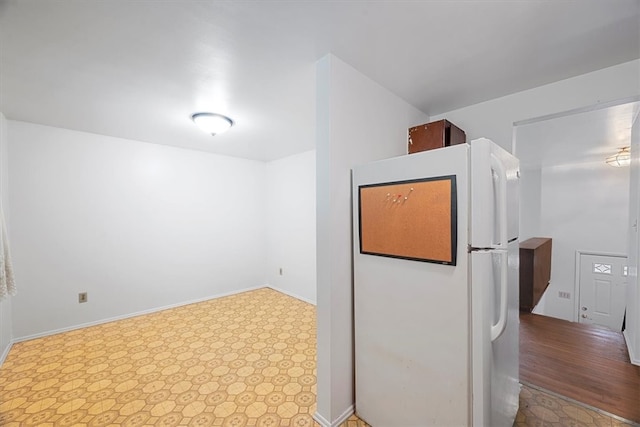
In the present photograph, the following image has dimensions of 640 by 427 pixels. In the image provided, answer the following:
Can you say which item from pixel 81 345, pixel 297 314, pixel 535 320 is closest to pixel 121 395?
pixel 81 345

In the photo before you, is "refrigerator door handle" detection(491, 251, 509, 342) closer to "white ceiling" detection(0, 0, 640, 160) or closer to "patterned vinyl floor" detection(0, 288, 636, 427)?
"patterned vinyl floor" detection(0, 288, 636, 427)

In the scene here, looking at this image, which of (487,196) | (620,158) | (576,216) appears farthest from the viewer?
(576,216)

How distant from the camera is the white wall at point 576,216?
165 inches

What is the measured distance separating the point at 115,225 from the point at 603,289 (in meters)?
7.68

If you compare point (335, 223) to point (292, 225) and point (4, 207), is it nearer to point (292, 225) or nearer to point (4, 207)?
point (292, 225)

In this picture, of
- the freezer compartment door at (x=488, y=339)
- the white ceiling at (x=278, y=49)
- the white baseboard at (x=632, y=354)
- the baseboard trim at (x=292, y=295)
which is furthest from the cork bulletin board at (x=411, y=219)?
the baseboard trim at (x=292, y=295)

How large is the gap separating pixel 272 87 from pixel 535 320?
405cm

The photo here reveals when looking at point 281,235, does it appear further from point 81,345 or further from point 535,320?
point 535,320

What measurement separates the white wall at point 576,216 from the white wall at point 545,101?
3.92 metres

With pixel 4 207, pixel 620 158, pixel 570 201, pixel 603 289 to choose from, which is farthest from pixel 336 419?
pixel 570 201

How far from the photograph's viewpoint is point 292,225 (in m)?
4.18

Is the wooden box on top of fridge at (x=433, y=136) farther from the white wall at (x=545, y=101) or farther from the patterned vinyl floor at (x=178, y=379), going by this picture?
the patterned vinyl floor at (x=178, y=379)

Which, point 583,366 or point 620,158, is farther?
point 620,158

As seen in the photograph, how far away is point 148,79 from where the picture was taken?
6.09 feet
